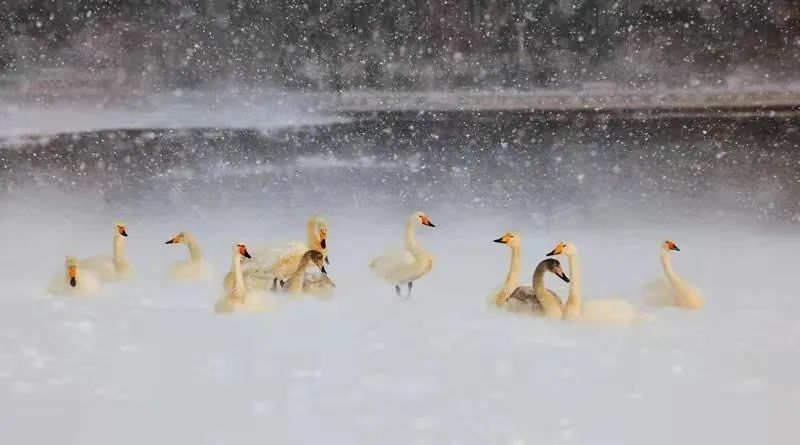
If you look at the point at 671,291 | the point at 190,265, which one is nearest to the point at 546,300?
the point at 671,291

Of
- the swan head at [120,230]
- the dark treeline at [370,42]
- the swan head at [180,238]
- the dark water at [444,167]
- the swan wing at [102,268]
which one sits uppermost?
the dark treeline at [370,42]

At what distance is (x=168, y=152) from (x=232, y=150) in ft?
0.51

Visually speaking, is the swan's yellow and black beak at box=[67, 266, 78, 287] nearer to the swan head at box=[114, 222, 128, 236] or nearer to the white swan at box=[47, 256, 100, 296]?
the white swan at box=[47, 256, 100, 296]

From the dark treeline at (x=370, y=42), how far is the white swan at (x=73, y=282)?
1.78 ft

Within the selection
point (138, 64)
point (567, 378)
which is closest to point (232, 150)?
point (138, 64)

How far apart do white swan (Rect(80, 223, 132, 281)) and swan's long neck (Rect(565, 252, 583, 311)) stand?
3.02ft

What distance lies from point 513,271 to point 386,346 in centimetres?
33

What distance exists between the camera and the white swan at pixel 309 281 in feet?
6.13

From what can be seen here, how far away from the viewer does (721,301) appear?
1836 mm

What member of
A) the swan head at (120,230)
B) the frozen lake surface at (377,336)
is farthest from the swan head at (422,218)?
the swan head at (120,230)

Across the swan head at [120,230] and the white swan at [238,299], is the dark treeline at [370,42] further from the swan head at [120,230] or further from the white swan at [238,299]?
the white swan at [238,299]

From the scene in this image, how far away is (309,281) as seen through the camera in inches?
74.3

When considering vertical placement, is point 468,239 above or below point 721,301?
above

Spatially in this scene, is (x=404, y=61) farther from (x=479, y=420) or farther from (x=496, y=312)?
(x=479, y=420)
